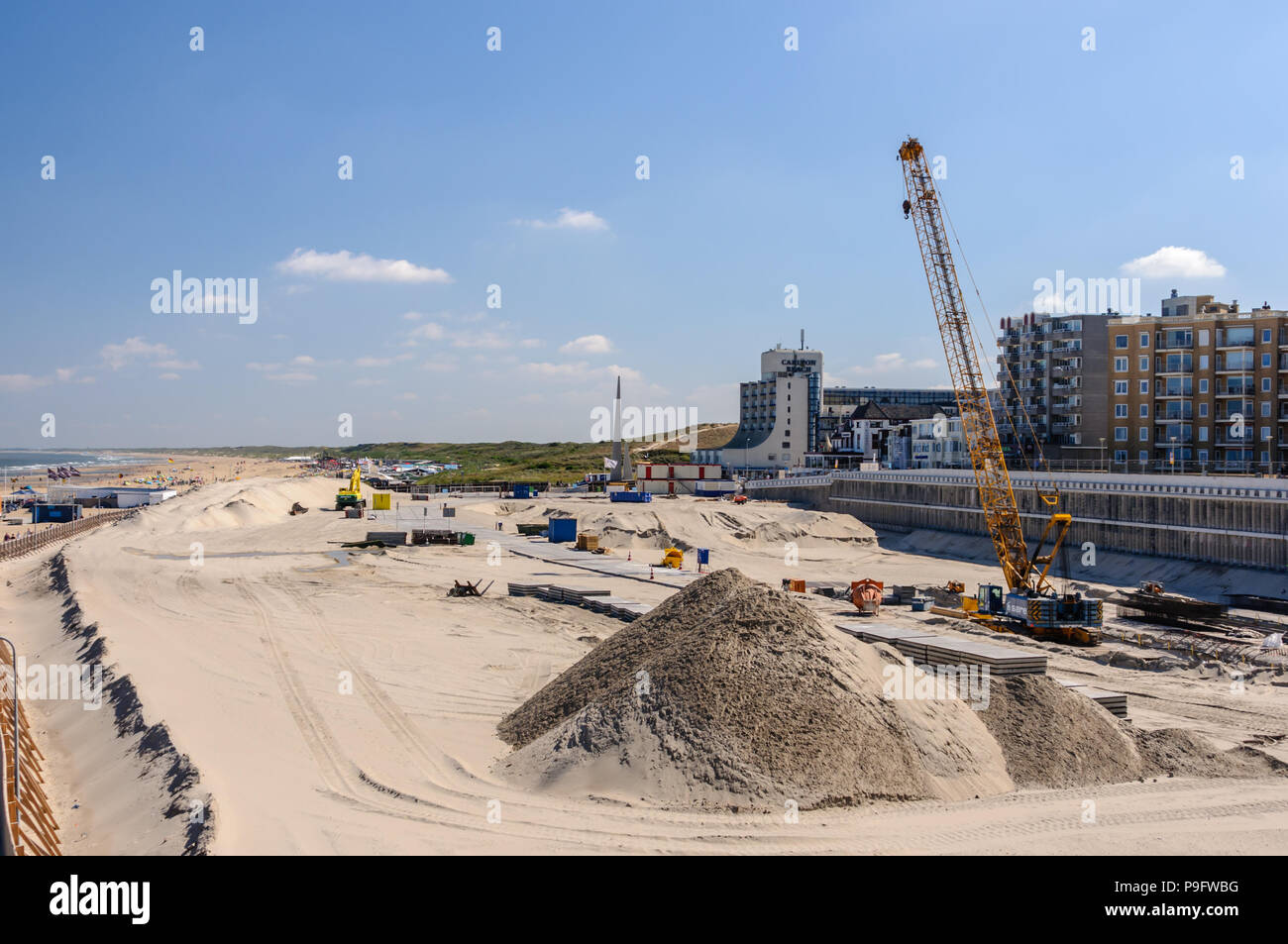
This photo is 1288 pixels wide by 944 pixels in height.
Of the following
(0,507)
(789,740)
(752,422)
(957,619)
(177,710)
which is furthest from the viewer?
(752,422)

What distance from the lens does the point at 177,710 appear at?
69.6 feet

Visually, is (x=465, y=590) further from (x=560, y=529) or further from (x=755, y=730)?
(x=755, y=730)

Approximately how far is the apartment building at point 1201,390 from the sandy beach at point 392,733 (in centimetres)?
4777

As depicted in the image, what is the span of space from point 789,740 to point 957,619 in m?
25.9

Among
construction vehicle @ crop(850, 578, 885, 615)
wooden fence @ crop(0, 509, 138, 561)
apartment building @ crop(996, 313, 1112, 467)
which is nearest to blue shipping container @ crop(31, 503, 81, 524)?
wooden fence @ crop(0, 509, 138, 561)

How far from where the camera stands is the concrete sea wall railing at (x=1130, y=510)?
155ft

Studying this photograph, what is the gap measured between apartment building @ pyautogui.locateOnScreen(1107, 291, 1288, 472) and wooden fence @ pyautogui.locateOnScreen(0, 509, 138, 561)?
74831 mm

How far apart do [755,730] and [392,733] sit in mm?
8504

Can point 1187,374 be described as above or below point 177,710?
above

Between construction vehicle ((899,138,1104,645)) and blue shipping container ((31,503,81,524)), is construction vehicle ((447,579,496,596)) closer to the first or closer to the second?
construction vehicle ((899,138,1104,645))

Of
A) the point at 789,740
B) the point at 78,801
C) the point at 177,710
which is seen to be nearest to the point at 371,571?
the point at 177,710

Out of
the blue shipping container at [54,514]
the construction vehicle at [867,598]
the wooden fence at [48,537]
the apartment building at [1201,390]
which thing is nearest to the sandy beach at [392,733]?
the construction vehicle at [867,598]

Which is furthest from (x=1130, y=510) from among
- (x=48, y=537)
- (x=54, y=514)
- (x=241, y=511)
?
(x=54, y=514)
